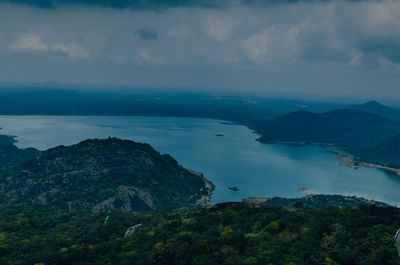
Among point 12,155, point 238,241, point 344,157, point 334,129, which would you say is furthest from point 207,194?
point 334,129

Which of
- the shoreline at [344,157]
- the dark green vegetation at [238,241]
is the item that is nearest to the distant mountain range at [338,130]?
the shoreline at [344,157]

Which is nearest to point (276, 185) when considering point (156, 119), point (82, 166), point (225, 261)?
point (82, 166)

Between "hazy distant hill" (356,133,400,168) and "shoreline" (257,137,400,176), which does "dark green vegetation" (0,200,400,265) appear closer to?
"shoreline" (257,137,400,176)

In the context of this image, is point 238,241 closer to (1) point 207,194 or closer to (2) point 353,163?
(1) point 207,194

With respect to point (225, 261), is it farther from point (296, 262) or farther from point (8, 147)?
point (8, 147)

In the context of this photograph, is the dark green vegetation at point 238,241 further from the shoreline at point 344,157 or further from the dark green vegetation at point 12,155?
the shoreline at point 344,157

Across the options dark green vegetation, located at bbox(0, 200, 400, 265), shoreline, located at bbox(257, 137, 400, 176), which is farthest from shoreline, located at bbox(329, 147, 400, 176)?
dark green vegetation, located at bbox(0, 200, 400, 265)
